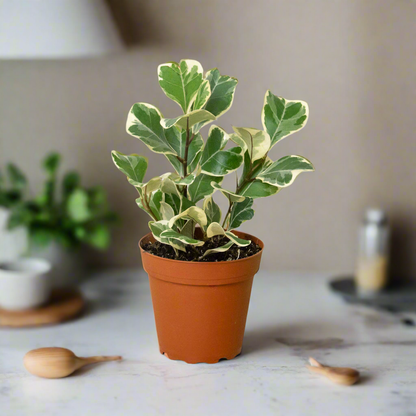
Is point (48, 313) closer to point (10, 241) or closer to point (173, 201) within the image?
point (10, 241)

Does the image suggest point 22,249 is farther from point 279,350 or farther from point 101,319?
point 279,350

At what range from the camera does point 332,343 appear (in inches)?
35.5

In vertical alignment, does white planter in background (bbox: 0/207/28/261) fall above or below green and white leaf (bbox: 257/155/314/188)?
below

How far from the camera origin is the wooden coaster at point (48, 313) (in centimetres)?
94

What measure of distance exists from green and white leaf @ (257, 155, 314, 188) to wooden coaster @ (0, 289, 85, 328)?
0.50 metres

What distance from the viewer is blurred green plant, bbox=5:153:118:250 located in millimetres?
1085

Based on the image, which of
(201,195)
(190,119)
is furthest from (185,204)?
(190,119)

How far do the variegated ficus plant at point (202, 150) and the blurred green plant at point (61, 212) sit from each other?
0.39 metres

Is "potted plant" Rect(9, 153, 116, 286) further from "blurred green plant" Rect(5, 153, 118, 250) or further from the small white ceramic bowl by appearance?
the small white ceramic bowl

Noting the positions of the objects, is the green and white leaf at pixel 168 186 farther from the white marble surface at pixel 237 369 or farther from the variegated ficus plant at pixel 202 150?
the white marble surface at pixel 237 369

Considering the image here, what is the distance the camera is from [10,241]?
110 cm

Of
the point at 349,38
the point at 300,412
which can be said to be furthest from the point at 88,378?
the point at 349,38

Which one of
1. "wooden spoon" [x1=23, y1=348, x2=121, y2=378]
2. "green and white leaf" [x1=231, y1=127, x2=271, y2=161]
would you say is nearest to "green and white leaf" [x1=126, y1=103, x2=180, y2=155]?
"green and white leaf" [x1=231, y1=127, x2=271, y2=161]

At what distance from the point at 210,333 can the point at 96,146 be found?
25.5 inches
